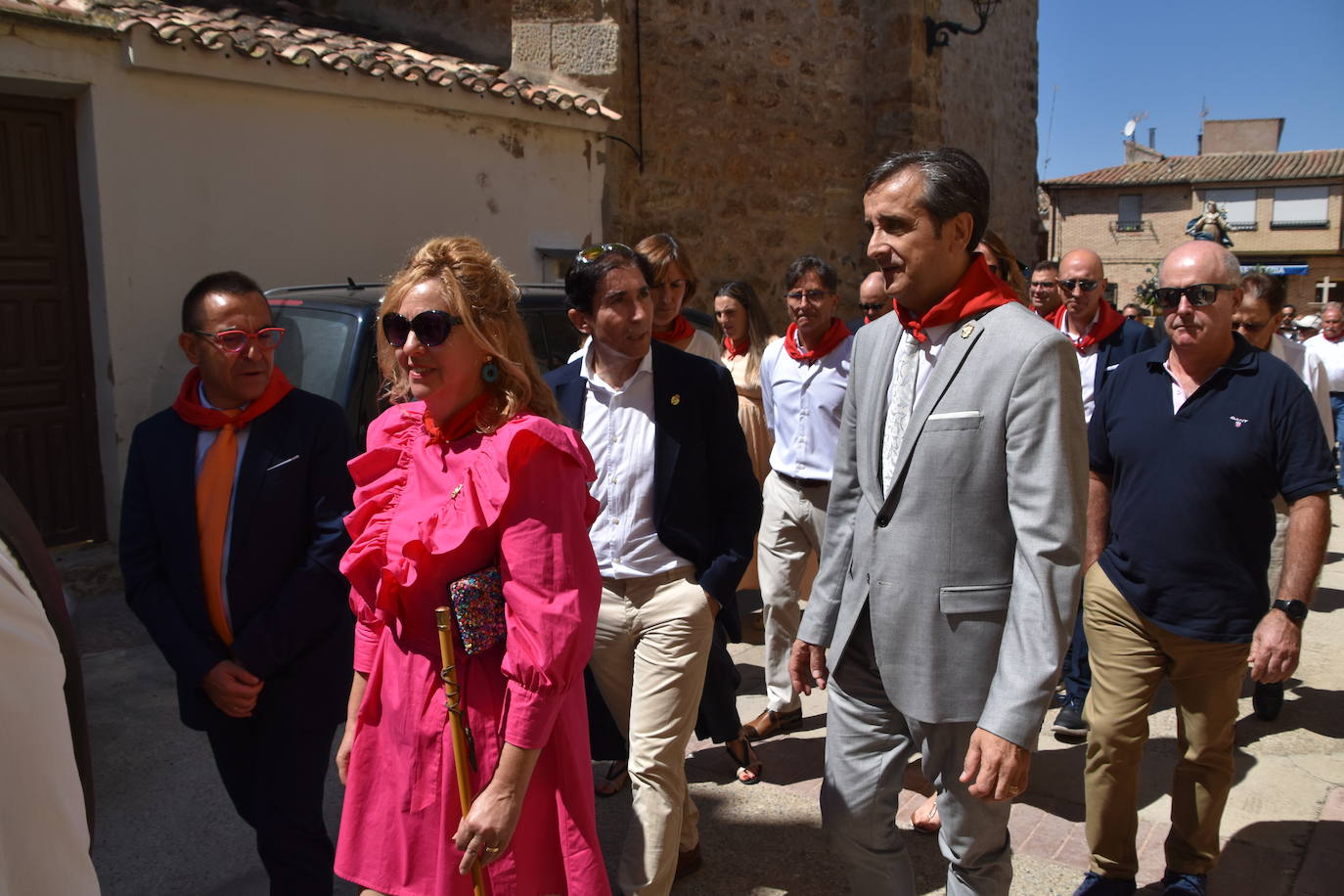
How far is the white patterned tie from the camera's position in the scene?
97.2 inches

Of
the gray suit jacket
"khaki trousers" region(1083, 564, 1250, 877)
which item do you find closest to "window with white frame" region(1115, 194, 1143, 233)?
"khaki trousers" region(1083, 564, 1250, 877)

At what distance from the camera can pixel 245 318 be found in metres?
2.75

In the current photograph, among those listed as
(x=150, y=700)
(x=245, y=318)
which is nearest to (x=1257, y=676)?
(x=245, y=318)

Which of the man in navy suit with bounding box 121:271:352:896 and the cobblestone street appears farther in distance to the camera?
the cobblestone street

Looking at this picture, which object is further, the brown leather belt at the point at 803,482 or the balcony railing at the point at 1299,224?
the balcony railing at the point at 1299,224

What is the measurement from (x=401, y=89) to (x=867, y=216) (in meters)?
7.17

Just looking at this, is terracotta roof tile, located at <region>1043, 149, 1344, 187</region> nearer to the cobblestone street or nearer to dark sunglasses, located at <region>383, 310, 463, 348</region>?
the cobblestone street

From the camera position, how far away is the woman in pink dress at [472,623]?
195 cm

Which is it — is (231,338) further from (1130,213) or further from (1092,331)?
(1130,213)

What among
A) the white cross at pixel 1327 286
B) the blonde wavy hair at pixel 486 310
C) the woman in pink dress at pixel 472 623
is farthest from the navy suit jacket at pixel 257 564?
the white cross at pixel 1327 286

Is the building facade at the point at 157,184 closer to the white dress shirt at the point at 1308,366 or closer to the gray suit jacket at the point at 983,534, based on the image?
the gray suit jacket at the point at 983,534

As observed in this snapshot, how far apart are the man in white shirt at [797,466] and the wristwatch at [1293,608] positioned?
1.86 metres

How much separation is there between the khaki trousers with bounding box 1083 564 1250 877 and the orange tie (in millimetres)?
2472

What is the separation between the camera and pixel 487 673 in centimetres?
202
